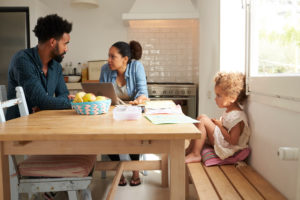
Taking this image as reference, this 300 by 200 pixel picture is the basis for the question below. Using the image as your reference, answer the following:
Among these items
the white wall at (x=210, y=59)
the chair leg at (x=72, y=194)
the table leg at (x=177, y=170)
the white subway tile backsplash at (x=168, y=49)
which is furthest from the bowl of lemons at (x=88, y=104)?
the white subway tile backsplash at (x=168, y=49)

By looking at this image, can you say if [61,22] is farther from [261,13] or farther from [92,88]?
[261,13]

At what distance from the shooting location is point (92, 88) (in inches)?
75.3

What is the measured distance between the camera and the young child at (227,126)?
1778mm

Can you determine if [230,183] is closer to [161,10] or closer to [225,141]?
[225,141]

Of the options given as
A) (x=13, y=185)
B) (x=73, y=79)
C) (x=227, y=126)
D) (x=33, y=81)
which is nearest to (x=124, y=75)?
(x=33, y=81)

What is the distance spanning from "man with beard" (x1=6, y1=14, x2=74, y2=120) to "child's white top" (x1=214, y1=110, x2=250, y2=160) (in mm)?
1060

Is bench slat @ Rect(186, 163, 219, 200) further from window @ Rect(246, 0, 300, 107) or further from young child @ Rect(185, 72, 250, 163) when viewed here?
window @ Rect(246, 0, 300, 107)

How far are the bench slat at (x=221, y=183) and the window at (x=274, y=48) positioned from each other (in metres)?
0.51

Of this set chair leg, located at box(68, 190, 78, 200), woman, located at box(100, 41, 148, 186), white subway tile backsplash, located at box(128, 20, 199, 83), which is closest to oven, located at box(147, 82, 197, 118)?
white subway tile backsplash, located at box(128, 20, 199, 83)

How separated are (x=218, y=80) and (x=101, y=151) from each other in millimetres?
1100

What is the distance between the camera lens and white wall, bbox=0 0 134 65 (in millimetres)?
4918

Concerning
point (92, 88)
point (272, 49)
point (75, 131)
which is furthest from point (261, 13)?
point (75, 131)

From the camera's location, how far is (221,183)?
142 centimetres

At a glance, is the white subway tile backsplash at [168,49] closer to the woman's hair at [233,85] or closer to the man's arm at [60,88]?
the man's arm at [60,88]
